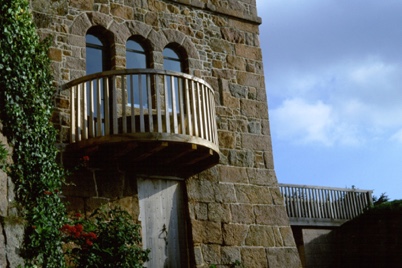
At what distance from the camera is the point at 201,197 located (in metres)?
10.1

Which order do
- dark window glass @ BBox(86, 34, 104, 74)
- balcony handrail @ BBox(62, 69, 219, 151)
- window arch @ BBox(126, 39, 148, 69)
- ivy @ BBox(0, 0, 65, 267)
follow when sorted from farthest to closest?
window arch @ BBox(126, 39, 148, 69) → dark window glass @ BBox(86, 34, 104, 74) → balcony handrail @ BBox(62, 69, 219, 151) → ivy @ BBox(0, 0, 65, 267)

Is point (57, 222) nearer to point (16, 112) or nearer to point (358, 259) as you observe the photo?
point (16, 112)

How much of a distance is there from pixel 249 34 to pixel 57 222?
229 inches

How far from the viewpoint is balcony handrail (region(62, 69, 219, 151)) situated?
28.6 feet

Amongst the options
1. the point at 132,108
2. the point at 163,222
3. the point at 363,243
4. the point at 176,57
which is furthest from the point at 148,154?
the point at 363,243

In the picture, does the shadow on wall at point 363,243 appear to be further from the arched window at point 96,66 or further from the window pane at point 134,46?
the arched window at point 96,66

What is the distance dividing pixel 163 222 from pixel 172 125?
1635 mm

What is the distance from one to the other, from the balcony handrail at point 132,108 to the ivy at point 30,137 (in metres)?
0.56

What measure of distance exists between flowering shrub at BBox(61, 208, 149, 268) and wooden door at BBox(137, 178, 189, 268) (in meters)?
0.36

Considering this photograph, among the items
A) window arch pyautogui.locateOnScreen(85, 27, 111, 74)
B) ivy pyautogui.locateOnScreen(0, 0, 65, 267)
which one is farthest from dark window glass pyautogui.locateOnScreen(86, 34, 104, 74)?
ivy pyautogui.locateOnScreen(0, 0, 65, 267)

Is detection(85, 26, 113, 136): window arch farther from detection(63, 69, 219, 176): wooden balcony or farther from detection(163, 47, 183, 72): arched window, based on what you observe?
detection(163, 47, 183, 72): arched window

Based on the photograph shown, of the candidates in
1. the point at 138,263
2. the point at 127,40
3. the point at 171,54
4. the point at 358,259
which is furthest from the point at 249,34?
the point at 358,259

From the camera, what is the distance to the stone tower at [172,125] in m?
8.91

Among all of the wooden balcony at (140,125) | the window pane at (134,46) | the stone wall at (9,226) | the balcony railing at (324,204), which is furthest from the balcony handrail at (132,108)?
the balcony railing at (324,204)
